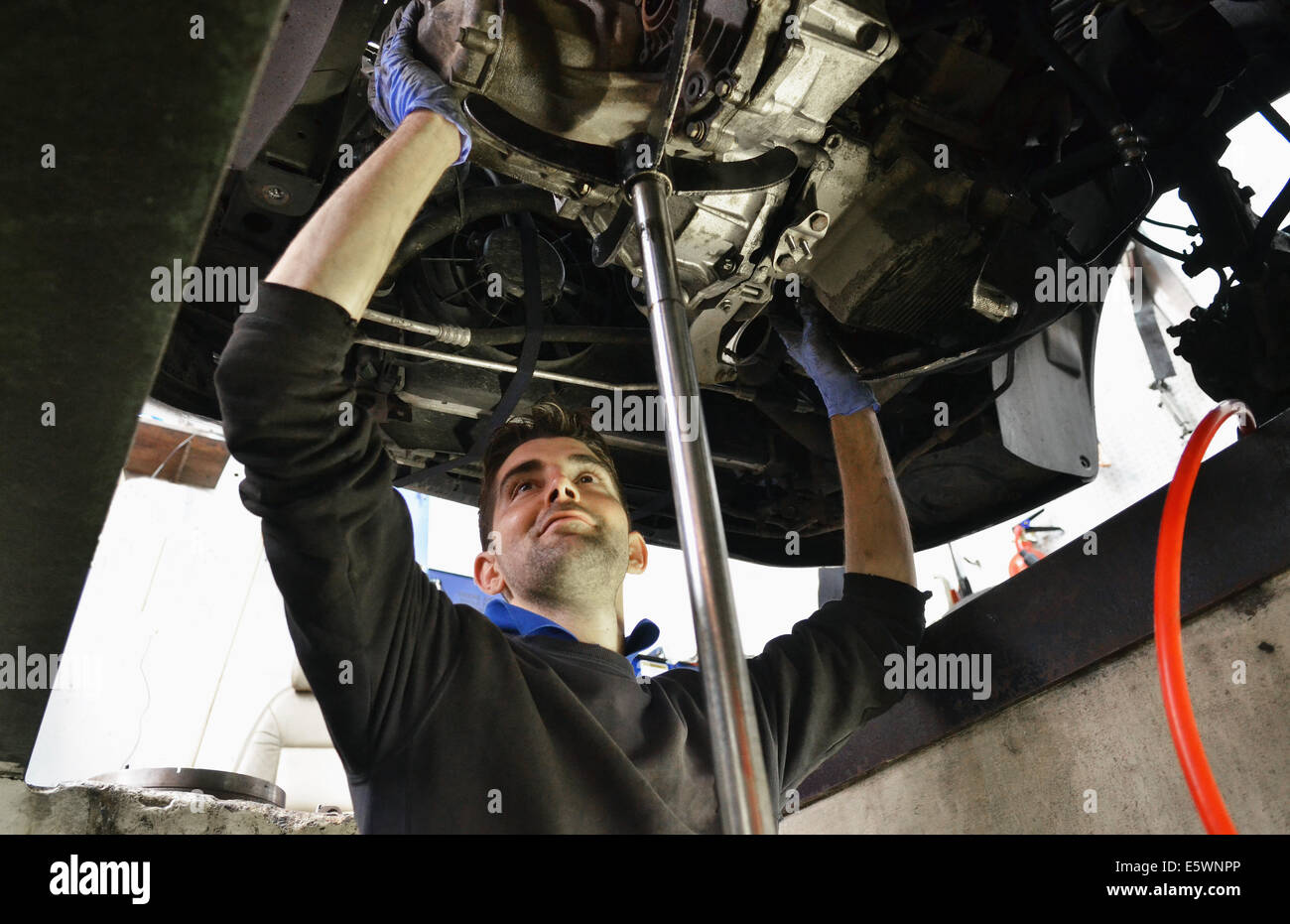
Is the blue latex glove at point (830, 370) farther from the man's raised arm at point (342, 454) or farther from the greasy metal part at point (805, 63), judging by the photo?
the man's raised arm at point (342, 454)

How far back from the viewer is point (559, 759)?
1170 mm

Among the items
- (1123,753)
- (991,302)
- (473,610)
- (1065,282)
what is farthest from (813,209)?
(1123,753)

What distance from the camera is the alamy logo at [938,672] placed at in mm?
1468

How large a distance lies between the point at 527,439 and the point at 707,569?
2.94ft

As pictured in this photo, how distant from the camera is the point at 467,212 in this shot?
1.55 metres

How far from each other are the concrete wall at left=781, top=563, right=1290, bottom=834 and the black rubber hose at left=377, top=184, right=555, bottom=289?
1.10 meters

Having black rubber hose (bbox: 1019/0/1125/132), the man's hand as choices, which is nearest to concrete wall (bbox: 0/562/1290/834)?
the man's hand

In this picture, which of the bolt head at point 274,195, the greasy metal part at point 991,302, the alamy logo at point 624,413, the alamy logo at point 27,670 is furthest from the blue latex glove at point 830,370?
the alamy logo at point 27,670

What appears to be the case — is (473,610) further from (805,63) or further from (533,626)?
(805,63)

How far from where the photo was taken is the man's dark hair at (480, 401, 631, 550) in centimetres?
168
